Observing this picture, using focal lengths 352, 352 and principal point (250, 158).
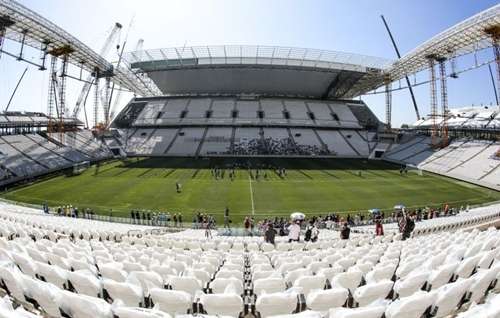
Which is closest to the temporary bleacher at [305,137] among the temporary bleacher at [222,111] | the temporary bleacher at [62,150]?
the temporary bleacher at [222,111]

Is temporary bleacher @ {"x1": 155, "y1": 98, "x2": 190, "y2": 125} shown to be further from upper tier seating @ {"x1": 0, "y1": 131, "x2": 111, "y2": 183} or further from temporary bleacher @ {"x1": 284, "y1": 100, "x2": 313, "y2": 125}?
temporary bleacher @ {"x1": 284, "y1": 100, "x2": 313, "y2": 125}

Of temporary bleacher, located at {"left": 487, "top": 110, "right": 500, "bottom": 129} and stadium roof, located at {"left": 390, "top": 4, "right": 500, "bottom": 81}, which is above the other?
stadium roof, located at {"left": 390, "top": 4, "right": 500, "bottom": 81}

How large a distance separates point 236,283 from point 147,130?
8194cm

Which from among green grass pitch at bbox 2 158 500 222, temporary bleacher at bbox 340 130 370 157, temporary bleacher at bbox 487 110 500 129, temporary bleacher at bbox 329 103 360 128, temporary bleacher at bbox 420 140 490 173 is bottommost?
green grass pitch at bbox 2 158 500 222

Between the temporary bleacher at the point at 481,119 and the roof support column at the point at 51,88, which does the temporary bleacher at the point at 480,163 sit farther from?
the roof support column at the point at 51,88

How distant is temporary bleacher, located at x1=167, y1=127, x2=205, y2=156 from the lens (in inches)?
2854

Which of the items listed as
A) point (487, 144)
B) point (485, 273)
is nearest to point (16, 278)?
point (485, 273)

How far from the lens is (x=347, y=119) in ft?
302

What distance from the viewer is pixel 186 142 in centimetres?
7625

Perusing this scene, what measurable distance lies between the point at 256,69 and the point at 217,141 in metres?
23.1

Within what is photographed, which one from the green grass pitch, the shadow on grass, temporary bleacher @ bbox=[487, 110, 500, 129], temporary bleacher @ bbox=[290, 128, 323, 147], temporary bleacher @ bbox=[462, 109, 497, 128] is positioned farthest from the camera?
temporary bleacher @ bbox=[290, 128, 323, 147]

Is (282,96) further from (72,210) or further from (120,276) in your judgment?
(120,276)

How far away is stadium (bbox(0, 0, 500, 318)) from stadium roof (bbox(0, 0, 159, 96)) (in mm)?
285

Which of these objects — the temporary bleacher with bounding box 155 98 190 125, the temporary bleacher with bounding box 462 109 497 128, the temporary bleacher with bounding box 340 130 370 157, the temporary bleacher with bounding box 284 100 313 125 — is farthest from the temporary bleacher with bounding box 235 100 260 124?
the temporary bleacher with bounding box 462 109 497 128
